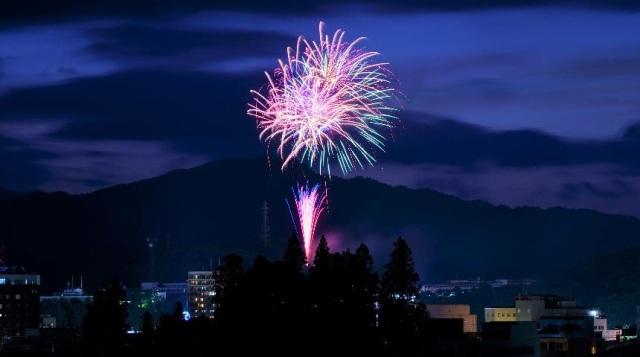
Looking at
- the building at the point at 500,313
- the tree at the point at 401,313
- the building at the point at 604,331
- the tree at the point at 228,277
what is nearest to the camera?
the tree at the point at 401,313

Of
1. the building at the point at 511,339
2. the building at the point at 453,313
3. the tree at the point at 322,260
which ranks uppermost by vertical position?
the tree at the point at 322,260

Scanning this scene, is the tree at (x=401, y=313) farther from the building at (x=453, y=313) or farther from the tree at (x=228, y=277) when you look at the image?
the building at (x=453, y=313)

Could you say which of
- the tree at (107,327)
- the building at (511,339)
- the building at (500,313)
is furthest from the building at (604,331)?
the tree at (107,327)

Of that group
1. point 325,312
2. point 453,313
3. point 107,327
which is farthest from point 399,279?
point 453,313

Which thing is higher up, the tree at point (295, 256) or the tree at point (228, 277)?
the tree at point (295, 256)

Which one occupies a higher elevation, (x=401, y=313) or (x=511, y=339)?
(x=401, y=313)

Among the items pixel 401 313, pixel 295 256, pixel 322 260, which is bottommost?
pixel 401 313

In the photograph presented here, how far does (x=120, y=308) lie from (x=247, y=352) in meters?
24.0

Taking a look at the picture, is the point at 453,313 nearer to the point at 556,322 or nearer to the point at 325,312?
the point at 556,322

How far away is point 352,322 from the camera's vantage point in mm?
96750

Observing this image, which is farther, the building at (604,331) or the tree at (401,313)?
the building at (604,331)

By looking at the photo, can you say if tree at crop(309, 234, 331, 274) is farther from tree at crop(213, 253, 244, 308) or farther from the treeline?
tree at crop(213, 253, 244, 308)

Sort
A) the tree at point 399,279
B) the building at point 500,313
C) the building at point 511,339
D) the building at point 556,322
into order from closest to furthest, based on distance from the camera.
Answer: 1. the tree at point 399,279
2. the building at point 511,339
3. the building at point 556,322
4. the building at point 500,313

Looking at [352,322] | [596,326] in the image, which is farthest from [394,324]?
[596,326]
